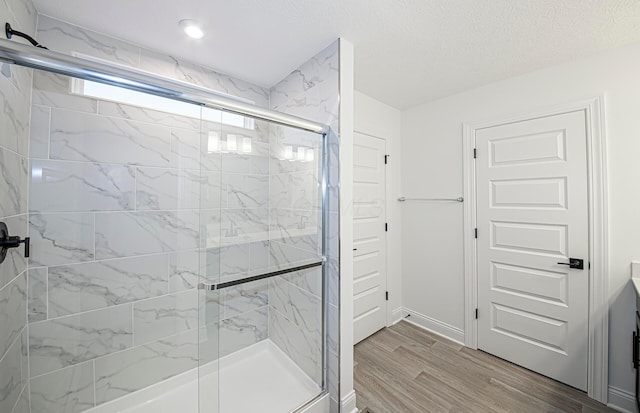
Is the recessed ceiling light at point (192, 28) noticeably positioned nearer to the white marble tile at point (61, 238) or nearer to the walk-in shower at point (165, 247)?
the walk-in shower at point (165, 247)

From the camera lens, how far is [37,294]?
131 centimetres

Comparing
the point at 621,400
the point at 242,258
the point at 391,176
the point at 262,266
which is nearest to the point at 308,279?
the point at 262,266

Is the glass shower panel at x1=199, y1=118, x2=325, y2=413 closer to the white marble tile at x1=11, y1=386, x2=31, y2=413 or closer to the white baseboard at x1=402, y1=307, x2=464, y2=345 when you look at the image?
the white marble tile at x1=11, y1=386, x2=31, y2=413

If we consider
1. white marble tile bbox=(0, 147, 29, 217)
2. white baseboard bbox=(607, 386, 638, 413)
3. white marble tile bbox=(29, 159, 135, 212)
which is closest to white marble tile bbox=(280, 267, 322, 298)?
white marble tile bbox=(29, 159, 135, 212)

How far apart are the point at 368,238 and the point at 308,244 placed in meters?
1.02

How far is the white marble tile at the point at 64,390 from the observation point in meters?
1.30

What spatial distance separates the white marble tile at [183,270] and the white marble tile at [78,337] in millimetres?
287

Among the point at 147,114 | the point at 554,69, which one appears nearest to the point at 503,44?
the point at 554,69

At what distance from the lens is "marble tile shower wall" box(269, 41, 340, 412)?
1.57m

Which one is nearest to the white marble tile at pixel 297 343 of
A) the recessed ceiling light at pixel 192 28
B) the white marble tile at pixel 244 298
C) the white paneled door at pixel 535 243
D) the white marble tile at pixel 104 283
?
the white marble tile at pixel 244 298

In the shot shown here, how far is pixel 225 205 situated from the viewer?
1.43m

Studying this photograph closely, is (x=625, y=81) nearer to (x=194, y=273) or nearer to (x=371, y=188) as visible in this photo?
(x=371, y=188)

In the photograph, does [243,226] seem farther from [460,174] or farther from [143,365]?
[460,174]

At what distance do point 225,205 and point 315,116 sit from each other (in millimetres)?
915
